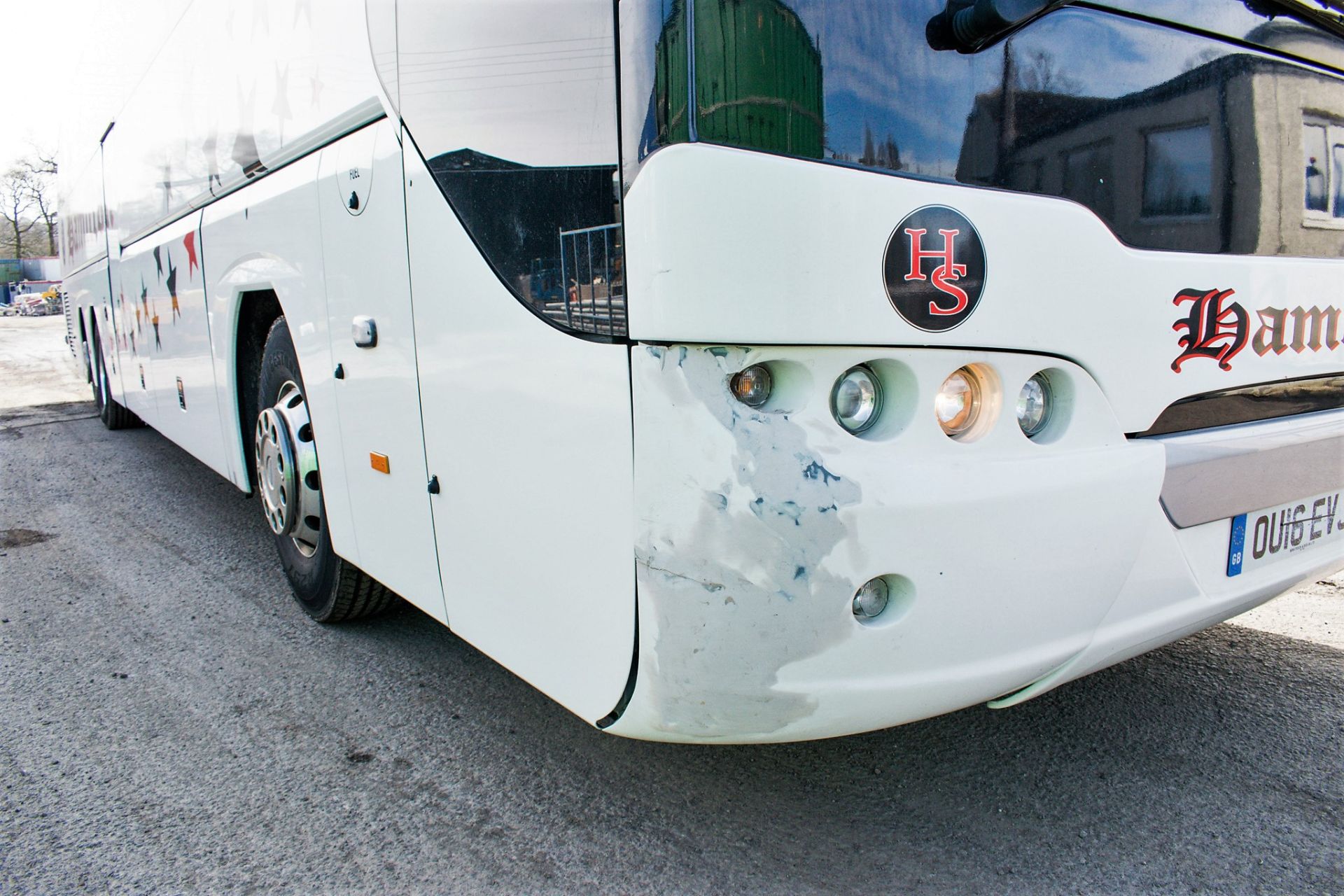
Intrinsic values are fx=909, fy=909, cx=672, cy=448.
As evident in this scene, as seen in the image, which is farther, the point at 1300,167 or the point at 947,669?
the point at 1300,167

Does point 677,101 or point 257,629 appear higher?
point 677,101

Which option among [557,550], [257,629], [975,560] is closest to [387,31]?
[557,550]

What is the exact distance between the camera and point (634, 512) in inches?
67.0

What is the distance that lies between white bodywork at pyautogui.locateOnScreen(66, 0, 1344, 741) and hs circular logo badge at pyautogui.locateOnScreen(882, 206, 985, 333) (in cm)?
3

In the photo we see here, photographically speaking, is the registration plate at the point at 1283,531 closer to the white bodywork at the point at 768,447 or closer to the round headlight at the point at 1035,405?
the white bodywork at the point at 768,447

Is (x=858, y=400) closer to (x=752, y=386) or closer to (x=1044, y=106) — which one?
(x=752, y=386)

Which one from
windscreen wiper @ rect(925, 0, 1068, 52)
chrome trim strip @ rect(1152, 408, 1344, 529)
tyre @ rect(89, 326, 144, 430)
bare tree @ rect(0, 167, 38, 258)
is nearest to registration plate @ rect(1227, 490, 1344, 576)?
chrome trim strip @ rect(1152, 408, 1344, 529)

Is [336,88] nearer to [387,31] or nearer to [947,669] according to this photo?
[387,31]

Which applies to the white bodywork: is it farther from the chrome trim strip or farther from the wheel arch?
the wheel arch

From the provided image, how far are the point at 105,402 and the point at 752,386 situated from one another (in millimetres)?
9452

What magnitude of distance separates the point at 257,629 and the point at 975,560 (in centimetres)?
304

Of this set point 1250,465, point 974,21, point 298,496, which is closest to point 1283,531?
point 1250,465

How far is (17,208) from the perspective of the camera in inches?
2544

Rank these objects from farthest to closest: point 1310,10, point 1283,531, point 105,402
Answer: point 105,402, point 1283,531, point 1310,10
